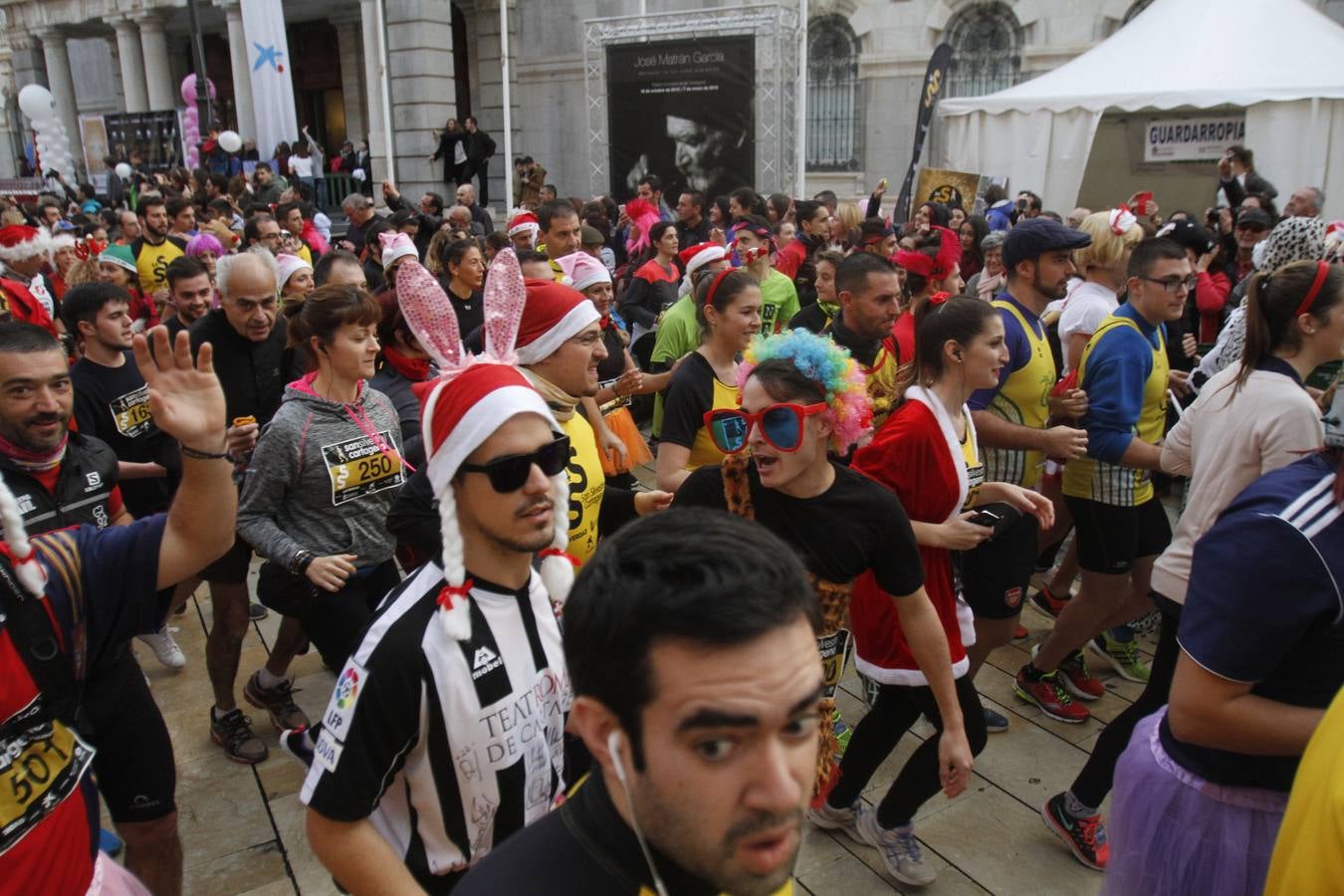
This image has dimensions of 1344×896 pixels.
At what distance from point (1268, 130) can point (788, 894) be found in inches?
482

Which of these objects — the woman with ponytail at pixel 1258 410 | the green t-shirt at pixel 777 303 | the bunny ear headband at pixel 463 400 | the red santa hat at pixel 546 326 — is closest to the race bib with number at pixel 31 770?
the bunny ear headband at pixel 463 400

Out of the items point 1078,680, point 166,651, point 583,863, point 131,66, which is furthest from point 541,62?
point 583,863

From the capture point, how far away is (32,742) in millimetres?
2088

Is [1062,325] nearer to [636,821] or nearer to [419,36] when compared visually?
[636,821]

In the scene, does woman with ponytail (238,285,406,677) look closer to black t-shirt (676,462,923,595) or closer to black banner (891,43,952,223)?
black t-shirt (676,462,923,595)

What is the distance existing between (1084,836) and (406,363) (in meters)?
3.52

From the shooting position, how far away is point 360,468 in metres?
3.78

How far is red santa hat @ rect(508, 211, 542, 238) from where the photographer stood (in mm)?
9018

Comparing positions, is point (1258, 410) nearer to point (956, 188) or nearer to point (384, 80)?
point (956, 188)

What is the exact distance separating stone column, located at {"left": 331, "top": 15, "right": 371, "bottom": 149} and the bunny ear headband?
26.0m

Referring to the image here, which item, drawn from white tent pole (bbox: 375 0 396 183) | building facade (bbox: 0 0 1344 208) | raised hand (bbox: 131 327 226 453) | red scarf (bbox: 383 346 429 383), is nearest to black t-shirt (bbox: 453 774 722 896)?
raised hand (bbox: 131 327 226 453)

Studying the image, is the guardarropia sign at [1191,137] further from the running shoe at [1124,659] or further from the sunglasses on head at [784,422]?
the sunglasses on head at [784,422]

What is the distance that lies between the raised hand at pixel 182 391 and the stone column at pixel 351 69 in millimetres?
26164

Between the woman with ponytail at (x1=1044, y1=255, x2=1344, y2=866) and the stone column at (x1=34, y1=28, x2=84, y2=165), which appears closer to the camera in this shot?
the woman with ponytail at (x1=1044, y1=255, x2=1344, y2=866)
